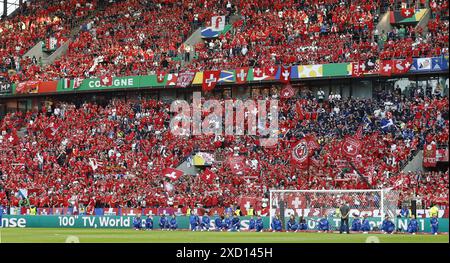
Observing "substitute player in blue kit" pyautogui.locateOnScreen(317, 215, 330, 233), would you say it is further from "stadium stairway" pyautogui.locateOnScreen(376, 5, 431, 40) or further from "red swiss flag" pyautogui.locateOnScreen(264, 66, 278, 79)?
"stadium stairway" pyautogui.locateOnScreen(376, 5, 431, 40)

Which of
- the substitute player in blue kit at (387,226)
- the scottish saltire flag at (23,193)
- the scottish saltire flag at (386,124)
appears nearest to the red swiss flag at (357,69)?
the scottish saltire flag at (386,124)

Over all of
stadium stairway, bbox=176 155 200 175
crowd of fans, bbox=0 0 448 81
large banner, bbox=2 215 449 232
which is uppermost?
crowd of fans, bbox=0 0 448 81

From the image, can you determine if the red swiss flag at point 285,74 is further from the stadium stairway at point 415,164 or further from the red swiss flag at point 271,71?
the stadium stairway at point 415,164

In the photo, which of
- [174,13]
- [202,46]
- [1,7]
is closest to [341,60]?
[202,46]

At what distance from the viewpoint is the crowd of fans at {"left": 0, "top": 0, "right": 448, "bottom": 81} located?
190 feet

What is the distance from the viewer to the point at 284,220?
4350cm

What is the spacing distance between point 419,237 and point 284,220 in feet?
29.9

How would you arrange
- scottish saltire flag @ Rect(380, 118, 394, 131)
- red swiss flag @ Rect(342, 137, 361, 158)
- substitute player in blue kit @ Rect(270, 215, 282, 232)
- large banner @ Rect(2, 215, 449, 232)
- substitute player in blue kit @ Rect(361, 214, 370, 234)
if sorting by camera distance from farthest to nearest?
scottish saltire flag @ Rect(380, 118, 394, 131) → red swiss flag @ Rect(342, 137, 361, 158) → large banner @ Rect(2, 215, 449, 232) → substitute player in blue kit @ Rect(270, 215, 282, 232) → substitute player in blue kit @ Rect(361, 214, 370, 234)

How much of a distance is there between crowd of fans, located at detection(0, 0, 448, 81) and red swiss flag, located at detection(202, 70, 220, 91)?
0.98 m

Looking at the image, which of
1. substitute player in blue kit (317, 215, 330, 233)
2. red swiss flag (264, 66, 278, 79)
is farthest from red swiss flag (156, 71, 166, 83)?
substitute player in blue kit (317, 215, 330, 233)

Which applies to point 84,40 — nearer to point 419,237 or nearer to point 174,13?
point 174,13

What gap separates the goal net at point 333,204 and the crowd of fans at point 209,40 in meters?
13.9

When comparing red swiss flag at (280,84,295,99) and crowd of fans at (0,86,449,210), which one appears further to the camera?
red swiss flag at (280,84,295,99)

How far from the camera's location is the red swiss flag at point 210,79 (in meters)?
61.3
